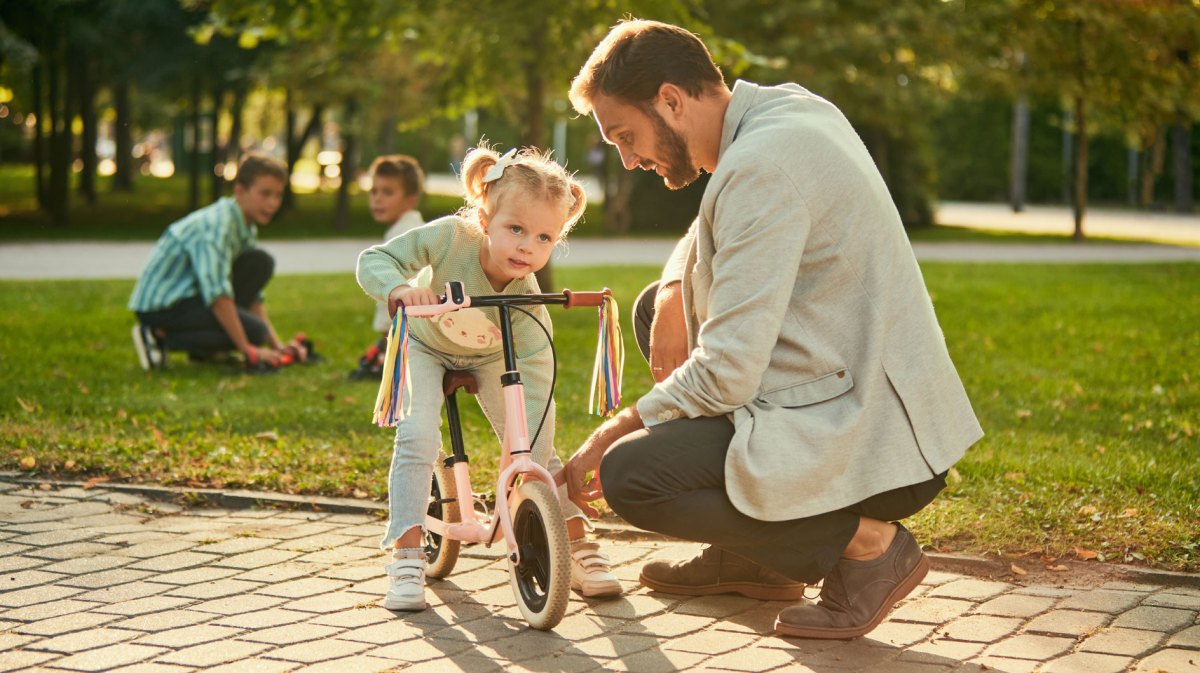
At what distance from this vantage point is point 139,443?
6.43m

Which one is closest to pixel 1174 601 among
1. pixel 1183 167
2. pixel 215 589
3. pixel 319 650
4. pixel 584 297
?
pixel 584 297

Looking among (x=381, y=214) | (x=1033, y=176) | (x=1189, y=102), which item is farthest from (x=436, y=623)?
(x=1033, y=176)

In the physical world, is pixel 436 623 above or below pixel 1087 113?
below

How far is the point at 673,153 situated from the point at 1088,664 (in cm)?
176

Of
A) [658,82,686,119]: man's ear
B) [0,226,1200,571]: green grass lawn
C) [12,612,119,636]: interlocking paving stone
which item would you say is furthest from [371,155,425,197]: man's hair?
[658,82,686,119]: man's ear

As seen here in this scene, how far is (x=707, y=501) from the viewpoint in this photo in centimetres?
379

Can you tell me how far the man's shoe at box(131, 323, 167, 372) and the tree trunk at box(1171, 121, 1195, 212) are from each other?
87.5ft

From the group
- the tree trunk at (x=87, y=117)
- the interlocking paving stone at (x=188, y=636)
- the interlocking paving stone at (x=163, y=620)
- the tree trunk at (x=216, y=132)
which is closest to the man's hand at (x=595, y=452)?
the interlocking paving stone at (x=188, y=636)

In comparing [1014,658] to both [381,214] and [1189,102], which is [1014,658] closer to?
[381,214]

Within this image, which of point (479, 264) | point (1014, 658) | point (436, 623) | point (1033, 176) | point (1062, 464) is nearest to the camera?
point (1014, 658)

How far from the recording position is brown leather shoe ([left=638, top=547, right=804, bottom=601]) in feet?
14.3

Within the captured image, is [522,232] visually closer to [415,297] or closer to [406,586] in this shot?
[415,297]

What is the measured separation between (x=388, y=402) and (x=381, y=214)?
425cm

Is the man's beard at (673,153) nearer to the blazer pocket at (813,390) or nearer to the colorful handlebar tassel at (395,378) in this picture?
the blazer pocket at (813,390)
